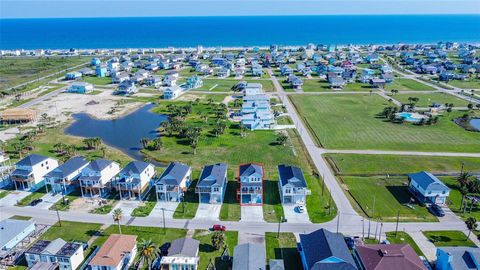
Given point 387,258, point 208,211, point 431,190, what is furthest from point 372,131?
point 387,258

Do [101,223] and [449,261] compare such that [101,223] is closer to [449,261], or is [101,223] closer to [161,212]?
[161,212]

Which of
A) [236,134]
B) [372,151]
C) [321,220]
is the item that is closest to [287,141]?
[236,134]

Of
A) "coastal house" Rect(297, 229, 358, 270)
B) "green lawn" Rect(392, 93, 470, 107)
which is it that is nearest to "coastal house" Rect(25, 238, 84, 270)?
"coastal house" Rect(297, 229, 358, 270)

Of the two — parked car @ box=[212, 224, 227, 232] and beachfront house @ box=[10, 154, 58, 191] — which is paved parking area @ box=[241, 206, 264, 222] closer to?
parked car @ box=[212, 224, 227, 232]

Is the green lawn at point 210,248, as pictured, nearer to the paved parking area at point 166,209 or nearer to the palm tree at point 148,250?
the palm tree at point 148,250

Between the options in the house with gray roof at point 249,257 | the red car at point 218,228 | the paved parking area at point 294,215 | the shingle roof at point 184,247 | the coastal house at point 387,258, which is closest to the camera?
the coastal house at point 387,258

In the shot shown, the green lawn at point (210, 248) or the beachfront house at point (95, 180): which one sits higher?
the beachfront house at point (95, 180)

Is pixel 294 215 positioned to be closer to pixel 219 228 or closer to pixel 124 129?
pixel 219 228

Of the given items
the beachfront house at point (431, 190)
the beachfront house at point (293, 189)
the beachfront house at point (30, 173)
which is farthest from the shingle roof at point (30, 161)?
the beachfront house at point (431, 190)
